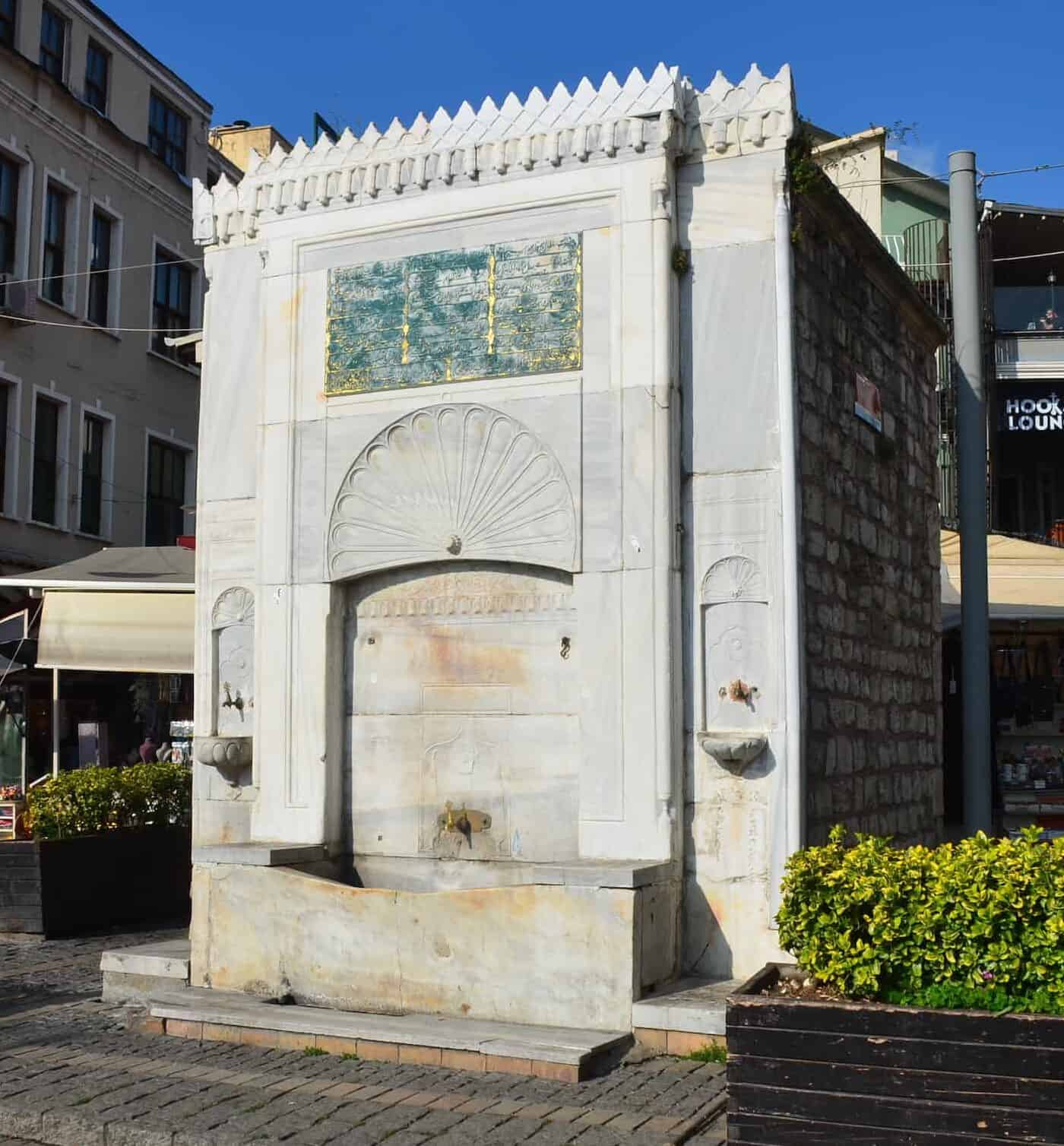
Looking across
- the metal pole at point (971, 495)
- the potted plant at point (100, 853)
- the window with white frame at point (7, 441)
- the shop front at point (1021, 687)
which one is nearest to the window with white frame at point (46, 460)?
the window with white frame at point (7, 441)

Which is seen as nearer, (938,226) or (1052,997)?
(1052,997)

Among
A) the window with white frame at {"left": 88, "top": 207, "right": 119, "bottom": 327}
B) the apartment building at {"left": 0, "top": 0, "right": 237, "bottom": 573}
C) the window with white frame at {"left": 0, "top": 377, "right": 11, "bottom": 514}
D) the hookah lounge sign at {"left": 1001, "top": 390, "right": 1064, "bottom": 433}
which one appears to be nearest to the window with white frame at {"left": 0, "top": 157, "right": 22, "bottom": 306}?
the apartment building at {"left": 0, "top": 0, "right": 237, "bottom": 573}

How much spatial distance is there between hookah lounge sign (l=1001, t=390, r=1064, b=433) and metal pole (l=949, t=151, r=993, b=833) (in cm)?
1517

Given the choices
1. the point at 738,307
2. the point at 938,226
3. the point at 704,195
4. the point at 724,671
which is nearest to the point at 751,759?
the point at 724,671

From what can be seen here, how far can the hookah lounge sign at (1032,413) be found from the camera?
1000 inches

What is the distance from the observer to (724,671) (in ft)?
27.4

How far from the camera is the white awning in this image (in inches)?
502

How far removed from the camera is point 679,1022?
7.35m

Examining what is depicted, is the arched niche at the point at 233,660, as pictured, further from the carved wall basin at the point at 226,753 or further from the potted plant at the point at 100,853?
the potted plant at the point at 100,853

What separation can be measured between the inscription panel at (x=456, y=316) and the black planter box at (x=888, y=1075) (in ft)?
15.2

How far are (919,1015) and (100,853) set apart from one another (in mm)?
8718

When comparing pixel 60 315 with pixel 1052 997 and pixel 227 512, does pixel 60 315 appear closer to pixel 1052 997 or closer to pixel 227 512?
pixel 227 512

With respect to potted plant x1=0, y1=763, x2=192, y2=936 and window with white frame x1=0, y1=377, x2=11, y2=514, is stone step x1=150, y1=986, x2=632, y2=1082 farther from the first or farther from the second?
window with white frame x1=0, y1=377, x2=11, y2=514

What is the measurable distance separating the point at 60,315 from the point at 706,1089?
69.2 feet
